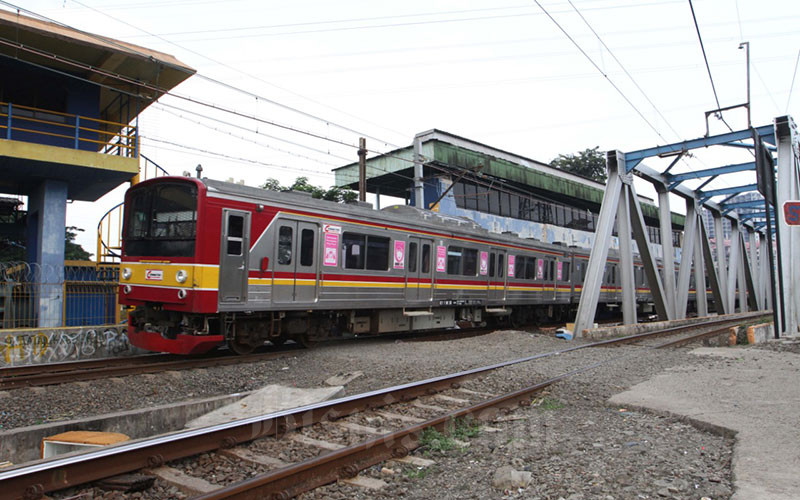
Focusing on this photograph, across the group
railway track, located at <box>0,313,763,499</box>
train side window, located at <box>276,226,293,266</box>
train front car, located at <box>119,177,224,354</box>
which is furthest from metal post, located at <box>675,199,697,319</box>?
train front car, located at <box>119,177,224,354</box>

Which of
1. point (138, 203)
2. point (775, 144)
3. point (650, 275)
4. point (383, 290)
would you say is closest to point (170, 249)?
point (138, 203)

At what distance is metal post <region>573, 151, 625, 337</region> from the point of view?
13.7 metres

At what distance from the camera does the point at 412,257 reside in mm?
12820

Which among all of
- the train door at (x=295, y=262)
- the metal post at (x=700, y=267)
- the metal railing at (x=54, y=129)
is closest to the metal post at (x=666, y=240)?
the metal post at (x=700, y=267)

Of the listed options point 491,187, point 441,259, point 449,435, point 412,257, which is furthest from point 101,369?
point 491,187

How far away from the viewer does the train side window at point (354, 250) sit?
11031 mm

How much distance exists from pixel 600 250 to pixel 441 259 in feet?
13.6

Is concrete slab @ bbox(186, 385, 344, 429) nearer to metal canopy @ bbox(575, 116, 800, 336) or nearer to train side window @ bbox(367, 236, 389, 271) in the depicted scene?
train side window @ bbox(367, 236, 389, 271)

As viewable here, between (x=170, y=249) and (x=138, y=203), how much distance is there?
142 cm

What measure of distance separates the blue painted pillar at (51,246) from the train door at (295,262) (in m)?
5.33

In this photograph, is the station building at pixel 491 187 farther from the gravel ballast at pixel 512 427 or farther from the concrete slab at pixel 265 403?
the concrete slab at pixel 265 403

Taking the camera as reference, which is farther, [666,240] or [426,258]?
[666,240]

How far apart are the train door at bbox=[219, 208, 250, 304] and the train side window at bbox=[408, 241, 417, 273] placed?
4.46 m

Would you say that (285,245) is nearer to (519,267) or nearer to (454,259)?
(454,259)
